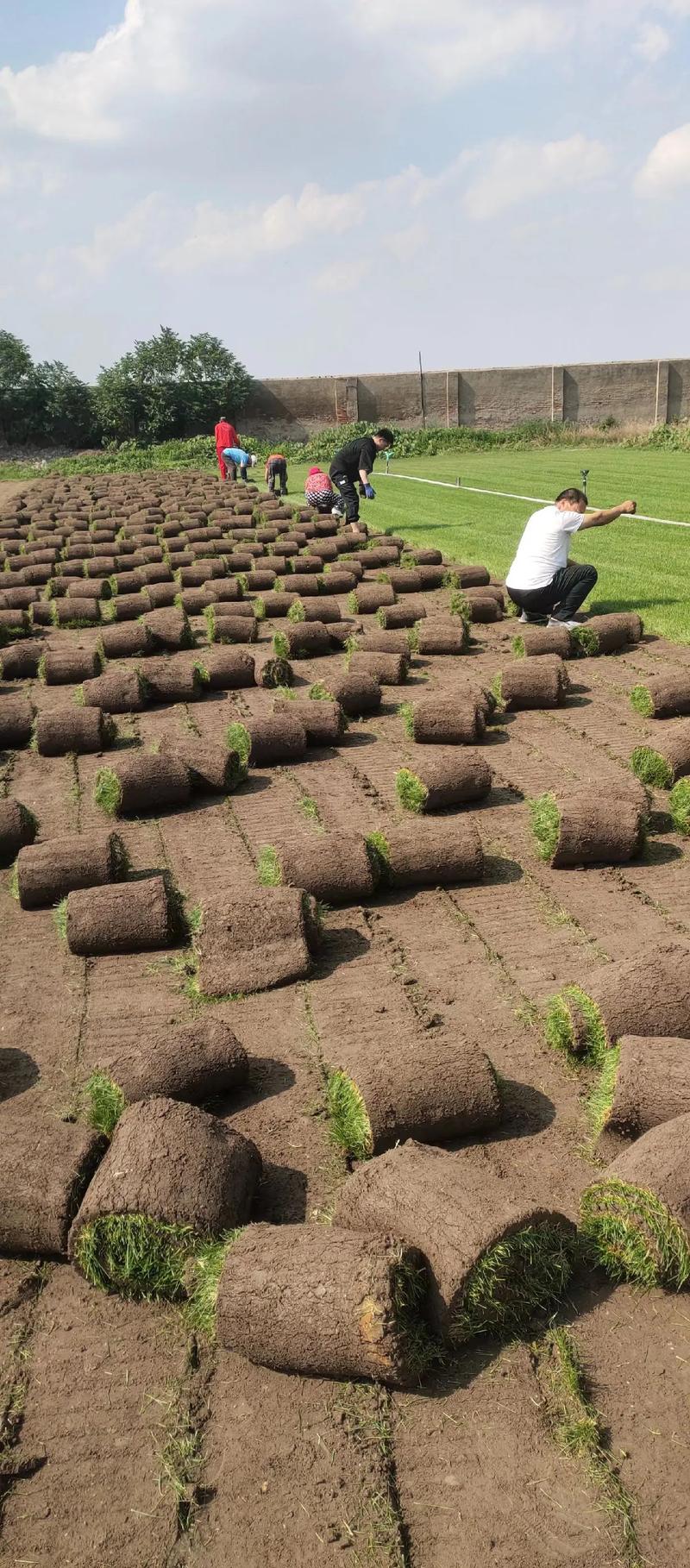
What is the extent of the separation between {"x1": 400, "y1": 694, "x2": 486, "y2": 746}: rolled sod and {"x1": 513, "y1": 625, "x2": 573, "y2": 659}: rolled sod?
8.80 ft

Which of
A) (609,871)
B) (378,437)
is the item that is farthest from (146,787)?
(378,437)

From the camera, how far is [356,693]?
1117cm

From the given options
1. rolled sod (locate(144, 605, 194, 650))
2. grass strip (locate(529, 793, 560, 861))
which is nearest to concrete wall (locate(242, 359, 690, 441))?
rolled sod (locate(144, 605, 194, 650))

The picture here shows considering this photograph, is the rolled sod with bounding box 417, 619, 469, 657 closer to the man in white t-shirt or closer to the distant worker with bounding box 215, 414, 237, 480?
the man in white t-shirt

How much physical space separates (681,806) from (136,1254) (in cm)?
523

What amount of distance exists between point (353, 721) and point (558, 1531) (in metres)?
8.61

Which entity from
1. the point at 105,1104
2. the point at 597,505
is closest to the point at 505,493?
the point at 597,505

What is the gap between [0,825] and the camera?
8078 millimetres

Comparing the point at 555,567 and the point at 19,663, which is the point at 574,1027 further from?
the point at 19,663

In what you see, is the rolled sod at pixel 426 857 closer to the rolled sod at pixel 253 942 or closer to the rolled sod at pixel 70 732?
the rolled sod at pixel 253 942

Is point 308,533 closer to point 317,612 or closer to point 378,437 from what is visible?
point 378,437

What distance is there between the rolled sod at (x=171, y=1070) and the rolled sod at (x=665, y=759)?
4.80 metres

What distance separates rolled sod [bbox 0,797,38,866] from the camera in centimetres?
809

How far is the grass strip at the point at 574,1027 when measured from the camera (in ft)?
17.2
